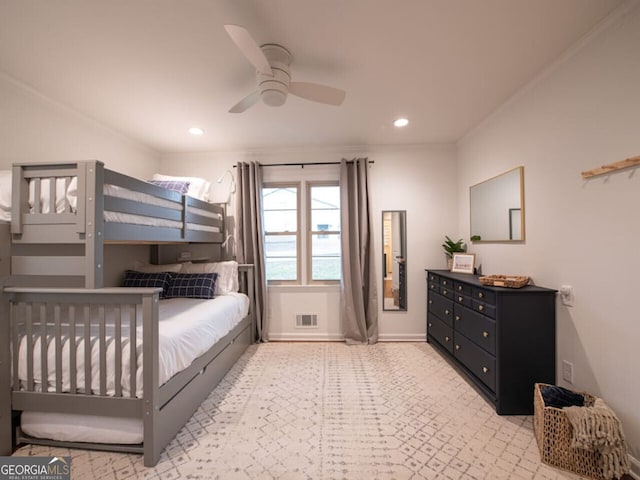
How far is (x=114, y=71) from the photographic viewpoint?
190 centimetres

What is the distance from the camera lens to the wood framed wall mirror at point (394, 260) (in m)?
3.39

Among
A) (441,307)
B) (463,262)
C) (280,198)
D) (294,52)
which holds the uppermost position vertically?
(294,52)

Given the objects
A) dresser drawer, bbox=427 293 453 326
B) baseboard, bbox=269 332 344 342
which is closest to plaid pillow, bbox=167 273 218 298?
baseboard, bbox=269 332 344 342

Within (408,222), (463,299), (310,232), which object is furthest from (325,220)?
(463,299)

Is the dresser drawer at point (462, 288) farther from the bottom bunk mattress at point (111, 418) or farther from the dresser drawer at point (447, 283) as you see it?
the bottom bunk mattress at point (111, 418)

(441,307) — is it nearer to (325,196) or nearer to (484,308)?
(484,308)

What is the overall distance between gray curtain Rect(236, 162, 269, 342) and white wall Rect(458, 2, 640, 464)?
2745 mm

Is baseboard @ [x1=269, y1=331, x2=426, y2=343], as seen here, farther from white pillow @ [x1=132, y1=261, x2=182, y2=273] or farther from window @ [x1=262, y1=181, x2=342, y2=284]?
white pillow @ [x1=132, y1=261, x2=182, y2=273]

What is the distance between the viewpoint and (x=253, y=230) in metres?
3.37

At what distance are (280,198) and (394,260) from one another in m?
1.74

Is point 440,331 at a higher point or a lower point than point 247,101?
lower

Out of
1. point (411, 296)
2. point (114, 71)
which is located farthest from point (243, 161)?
point (411, 296)

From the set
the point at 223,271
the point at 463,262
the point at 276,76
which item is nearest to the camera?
the point at 276,76

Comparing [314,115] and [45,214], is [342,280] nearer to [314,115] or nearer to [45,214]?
[314,115]
